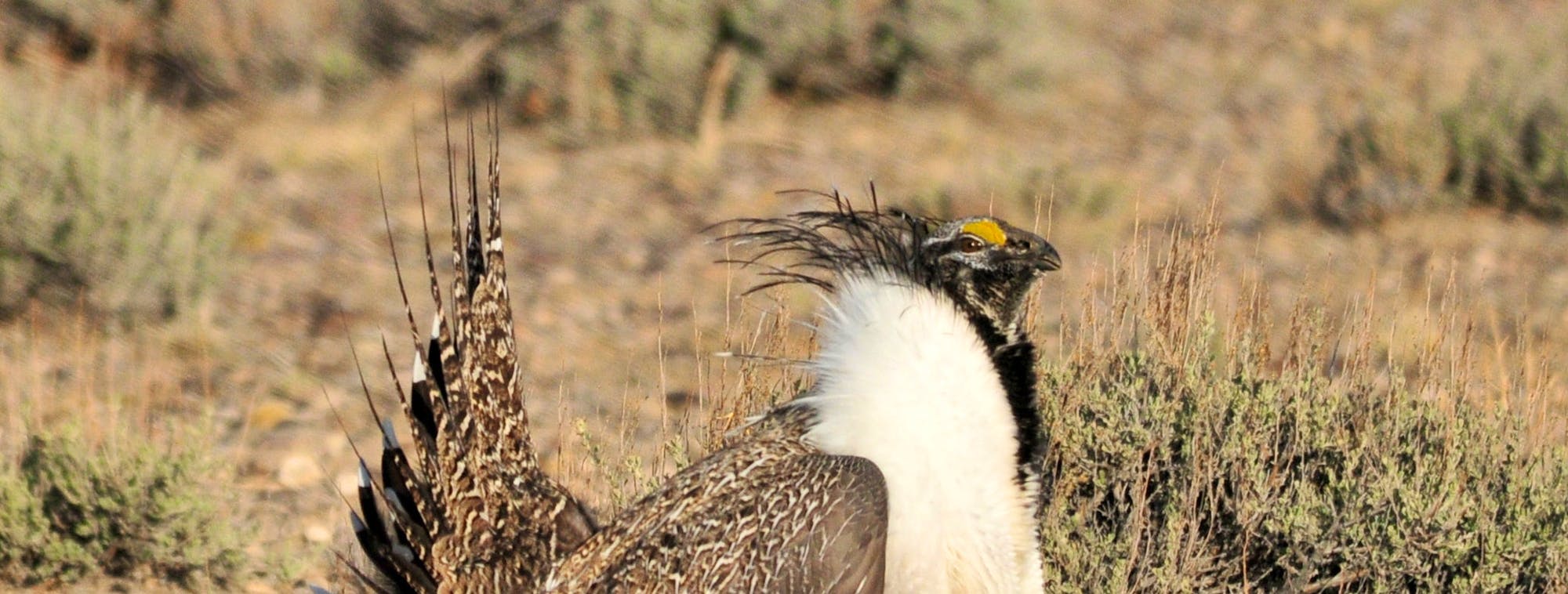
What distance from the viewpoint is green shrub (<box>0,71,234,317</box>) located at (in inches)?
226

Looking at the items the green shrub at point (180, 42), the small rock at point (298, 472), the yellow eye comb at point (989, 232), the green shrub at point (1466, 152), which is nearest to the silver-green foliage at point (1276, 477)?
the yellow eye comb at point (989, 232)

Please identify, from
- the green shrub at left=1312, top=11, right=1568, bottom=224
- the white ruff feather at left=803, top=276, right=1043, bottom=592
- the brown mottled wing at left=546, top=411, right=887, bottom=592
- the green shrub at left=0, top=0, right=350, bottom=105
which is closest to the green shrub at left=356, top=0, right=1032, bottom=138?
the green shrub at left=0, top=0, right=350, bottom=105

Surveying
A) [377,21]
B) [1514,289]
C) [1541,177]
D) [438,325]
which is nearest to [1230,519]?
[438,325]

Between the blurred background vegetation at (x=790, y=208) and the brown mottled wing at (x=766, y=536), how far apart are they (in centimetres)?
57

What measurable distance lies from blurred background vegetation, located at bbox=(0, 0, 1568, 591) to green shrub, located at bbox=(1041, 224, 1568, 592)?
11 mm

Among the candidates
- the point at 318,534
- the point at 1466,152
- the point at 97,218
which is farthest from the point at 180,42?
the point at 1466,152

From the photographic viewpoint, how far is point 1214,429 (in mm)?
3303

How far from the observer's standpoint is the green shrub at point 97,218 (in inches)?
226

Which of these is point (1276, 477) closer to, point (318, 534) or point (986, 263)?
point (986, 263)

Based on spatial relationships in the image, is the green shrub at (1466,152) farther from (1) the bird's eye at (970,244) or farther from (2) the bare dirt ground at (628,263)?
(1) the bird's eye at (970,244)

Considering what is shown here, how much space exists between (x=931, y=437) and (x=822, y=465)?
176 mm

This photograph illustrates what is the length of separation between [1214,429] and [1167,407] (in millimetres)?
90

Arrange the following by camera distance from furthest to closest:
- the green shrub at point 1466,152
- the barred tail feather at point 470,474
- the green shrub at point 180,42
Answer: the green shrub at point 180,42, the green shrub at point 1466,152, the barred tail feather at point 470,474

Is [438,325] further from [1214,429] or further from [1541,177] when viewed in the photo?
[1541,177]
